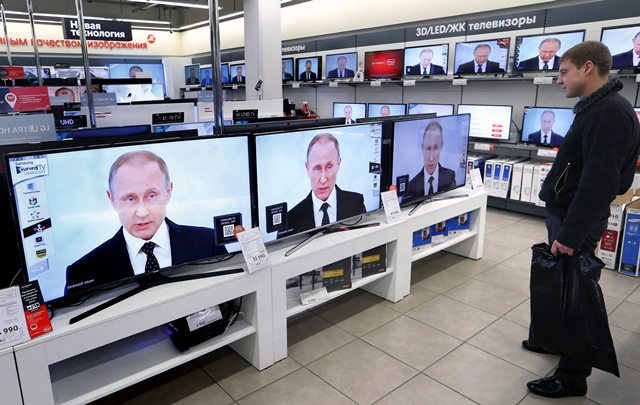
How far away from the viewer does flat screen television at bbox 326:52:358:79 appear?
24.0 ft

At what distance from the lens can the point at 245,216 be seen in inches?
85.4

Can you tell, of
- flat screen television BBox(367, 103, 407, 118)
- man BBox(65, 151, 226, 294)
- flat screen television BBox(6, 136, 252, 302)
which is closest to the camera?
flat screen television BBox(6, 136, 252, 302)

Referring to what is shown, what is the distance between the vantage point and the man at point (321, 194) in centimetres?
244

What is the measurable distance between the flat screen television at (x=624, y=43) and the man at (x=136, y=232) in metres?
4.40

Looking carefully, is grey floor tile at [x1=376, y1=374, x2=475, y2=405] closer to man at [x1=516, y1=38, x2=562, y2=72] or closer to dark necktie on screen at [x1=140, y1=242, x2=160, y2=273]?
dark necktie on screen at [x1=140, y1=242, x2=160, y2=273]

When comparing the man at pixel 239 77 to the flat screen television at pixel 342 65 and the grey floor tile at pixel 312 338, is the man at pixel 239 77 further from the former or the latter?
the grey floor tile at pixel 312 338

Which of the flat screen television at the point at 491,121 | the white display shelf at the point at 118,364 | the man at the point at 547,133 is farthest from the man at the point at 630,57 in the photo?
the white display shelf at the point at 118,364

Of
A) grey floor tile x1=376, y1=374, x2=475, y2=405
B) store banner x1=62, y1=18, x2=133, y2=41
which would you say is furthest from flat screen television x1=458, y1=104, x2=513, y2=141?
store banner x1=62, y1=18, x2=133, y2=41

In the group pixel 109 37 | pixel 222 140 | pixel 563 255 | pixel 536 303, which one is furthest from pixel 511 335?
pixel 109 37

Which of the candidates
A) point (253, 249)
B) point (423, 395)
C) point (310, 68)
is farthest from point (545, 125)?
point (310, 68)

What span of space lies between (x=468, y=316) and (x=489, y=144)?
3121mm

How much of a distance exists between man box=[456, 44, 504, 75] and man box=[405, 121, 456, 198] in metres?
2.64

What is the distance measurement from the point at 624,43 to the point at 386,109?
123 inches

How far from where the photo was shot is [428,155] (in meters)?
3.25
